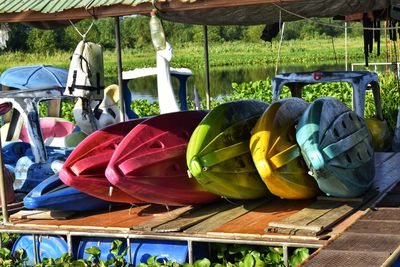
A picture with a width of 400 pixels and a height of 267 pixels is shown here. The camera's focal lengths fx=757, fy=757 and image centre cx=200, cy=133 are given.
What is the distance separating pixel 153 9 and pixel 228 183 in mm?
1566

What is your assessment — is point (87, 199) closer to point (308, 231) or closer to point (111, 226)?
point (111, 226)

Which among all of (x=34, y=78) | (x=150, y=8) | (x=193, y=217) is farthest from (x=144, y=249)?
(x=34, y=78)

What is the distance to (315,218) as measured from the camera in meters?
5.69

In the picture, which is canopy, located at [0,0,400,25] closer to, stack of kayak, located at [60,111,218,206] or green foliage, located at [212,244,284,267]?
stack of kayak, located at [60,111,218,206]

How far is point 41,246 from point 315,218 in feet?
7.69

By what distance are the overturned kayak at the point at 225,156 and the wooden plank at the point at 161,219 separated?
0.37m

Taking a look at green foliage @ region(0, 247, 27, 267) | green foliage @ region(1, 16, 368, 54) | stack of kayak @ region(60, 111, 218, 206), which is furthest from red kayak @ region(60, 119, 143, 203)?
green foliage @ region(1, 16, 368, 54)

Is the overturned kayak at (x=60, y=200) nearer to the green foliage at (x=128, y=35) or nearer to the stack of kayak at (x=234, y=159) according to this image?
the stack of kayak at (x=234, y=159)

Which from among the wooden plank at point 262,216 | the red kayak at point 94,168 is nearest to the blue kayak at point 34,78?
the red kayak at point 94,168

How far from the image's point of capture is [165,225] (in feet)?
19.6

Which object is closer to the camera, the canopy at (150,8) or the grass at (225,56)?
the canopy at (150,8)

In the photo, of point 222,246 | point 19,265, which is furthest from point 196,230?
point 19,265

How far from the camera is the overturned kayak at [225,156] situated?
241 inches

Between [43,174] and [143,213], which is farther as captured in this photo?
[43,174]
